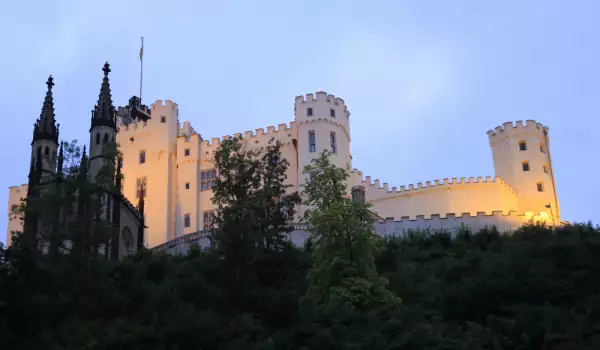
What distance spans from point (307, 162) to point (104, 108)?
1905 cm

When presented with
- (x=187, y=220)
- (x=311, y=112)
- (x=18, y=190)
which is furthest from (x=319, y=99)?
(x=18, y=190)

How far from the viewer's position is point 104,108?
44406 mm

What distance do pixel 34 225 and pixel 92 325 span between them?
1530 centimetres

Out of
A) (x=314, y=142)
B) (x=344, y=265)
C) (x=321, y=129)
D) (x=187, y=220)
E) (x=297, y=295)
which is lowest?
(x=297, y=295)

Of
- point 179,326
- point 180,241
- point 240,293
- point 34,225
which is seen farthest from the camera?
point 180,241

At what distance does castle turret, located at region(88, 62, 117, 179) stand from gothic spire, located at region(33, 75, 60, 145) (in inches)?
124

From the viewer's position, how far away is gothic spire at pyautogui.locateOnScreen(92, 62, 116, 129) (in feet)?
144

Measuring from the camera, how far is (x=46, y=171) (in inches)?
1719

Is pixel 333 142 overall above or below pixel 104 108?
above

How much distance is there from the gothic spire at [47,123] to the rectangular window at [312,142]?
20.8 m

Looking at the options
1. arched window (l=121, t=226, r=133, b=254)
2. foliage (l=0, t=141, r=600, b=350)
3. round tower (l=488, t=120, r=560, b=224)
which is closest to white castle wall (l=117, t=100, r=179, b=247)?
arched window (l=121, t=226, r=133, b=254)

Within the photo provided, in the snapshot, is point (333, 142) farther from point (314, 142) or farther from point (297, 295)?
point (297, 295)

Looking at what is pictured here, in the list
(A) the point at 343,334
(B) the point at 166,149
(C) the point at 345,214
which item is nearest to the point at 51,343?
(A) the point at 343,334

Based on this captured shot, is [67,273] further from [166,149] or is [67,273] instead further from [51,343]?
[166,149]
